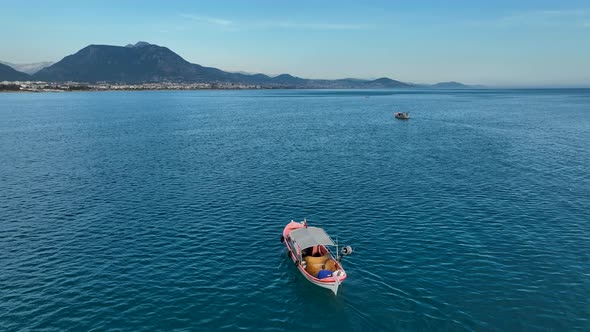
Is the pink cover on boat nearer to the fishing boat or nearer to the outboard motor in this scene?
the fishing boat

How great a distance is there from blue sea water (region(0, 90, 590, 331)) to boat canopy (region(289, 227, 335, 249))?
11.0ft

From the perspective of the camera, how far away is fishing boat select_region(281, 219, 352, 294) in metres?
38.5

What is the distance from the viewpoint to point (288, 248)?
48062mm

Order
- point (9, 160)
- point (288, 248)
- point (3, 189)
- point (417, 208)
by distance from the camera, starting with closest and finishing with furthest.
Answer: point (288, 248) < point (417, 208) < point (3, 189) < point (9, 160)

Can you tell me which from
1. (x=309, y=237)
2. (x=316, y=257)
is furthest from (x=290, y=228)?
(x=316, y=257)

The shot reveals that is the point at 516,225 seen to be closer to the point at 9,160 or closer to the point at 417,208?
the point at 417,208

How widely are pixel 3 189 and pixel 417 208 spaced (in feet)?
261

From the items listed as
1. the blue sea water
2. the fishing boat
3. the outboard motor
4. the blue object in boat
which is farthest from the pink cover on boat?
the blue object in boat

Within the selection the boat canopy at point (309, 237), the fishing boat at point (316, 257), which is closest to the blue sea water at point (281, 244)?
the fishing boat at point (316, 257)

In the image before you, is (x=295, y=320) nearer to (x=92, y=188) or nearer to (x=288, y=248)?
(x=288, y=248)

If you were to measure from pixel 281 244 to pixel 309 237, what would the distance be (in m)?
7.13

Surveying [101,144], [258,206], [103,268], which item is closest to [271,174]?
[258,206]

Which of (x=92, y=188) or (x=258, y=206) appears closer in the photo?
(x=258, y=206)

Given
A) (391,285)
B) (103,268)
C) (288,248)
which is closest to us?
(391,285)
